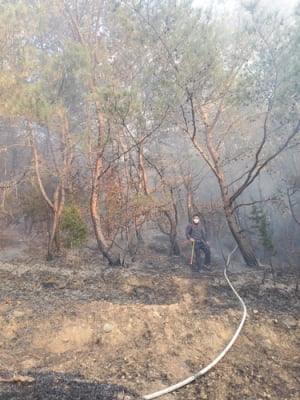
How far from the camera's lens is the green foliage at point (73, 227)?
9.44 metres

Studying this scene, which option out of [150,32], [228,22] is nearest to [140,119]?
[150,32]

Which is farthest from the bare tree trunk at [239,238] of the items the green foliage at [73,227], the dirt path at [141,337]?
the green foliage at [73,227]

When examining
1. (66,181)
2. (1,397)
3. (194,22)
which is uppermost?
(194,22)

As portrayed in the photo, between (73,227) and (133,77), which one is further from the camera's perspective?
(133,77)

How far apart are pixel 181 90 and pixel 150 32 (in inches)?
79.4

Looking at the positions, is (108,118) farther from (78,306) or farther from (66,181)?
(78,306)

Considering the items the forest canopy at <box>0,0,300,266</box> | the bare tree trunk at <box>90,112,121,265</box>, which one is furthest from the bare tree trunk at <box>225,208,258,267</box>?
the bare tree trunk at <box>90,112,121,265</box>

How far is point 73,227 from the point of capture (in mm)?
9430

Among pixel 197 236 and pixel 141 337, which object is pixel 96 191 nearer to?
pixel 197 236

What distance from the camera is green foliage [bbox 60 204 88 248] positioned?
9.44 meters

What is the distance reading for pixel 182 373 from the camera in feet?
14.3

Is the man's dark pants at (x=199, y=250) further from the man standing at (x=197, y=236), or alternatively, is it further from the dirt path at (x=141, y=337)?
the dirt path at (x=141, y=337)

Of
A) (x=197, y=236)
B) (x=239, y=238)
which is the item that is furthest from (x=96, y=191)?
(x=239, y=238)

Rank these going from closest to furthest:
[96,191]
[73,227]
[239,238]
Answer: [96,191] → [73,227] → [239,238]
